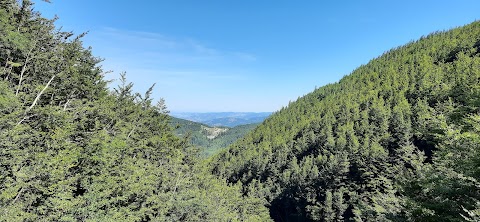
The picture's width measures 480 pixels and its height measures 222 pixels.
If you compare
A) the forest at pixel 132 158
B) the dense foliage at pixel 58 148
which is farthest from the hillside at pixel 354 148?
the dense foliage at pixel 58 148

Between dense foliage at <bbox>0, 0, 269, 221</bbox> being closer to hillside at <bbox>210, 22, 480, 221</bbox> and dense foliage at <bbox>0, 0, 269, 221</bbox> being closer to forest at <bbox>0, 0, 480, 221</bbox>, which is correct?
forest at <bbox>0, 0, 480, 221</bbox>

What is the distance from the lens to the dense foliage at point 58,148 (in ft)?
52.0

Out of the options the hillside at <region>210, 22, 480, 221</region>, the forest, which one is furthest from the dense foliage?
the hillside at <region>210, 22, 480, 221</region>

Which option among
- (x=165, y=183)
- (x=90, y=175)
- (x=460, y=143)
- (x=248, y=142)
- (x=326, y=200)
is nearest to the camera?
(x=460, y=143)

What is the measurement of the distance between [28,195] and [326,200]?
256 feet

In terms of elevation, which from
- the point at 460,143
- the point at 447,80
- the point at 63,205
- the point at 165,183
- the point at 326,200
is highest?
the point at 447,80

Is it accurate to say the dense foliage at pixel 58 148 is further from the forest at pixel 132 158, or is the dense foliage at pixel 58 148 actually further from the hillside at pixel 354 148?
the hillside at pixel 354 148

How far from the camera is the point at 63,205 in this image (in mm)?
16016

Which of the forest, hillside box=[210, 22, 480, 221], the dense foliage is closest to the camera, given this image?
the forest

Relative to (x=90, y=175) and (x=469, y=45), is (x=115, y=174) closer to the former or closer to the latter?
(x=90, y=175)

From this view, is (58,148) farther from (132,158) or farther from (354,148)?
(354,148)

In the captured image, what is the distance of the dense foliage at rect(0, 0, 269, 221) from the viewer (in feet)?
52.0

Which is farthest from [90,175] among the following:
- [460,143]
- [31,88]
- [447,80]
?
[447,80]

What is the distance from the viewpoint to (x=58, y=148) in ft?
61.7
